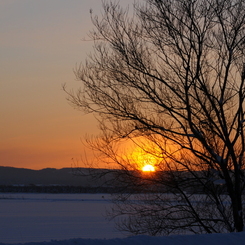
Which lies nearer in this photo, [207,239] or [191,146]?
[207,239]

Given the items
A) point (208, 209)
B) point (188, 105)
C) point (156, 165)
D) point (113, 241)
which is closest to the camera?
point (113, 241)

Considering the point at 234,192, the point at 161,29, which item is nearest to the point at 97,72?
the point at 161,29

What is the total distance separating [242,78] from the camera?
9.84 meters

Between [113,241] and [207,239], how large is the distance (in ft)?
5.23

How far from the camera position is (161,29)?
1015cm

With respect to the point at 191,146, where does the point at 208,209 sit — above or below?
below

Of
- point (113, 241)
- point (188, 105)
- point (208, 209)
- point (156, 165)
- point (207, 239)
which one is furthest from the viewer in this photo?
point (208, 209)

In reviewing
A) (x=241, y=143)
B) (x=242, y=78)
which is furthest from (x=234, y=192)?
(x=242, y=78)

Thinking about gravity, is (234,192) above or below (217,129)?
below

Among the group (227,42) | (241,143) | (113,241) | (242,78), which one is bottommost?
(113,241)

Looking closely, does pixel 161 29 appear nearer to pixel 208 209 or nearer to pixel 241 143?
pixel 241 143

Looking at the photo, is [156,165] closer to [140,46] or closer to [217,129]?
[217,129]

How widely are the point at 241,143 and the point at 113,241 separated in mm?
6173

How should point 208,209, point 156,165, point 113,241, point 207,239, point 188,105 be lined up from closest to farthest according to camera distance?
point 113,241 → point 207,239 → point 188,105 → point 156,165 → point 208,209
